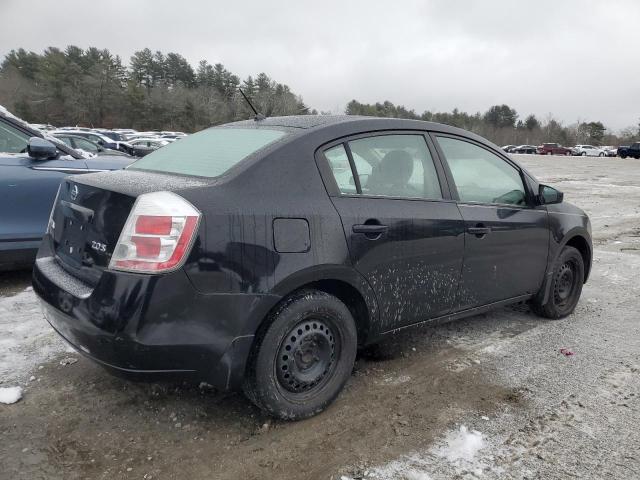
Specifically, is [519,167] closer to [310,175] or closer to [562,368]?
[562,368]

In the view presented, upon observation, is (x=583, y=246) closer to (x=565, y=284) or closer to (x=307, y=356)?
(x=565, y=284)

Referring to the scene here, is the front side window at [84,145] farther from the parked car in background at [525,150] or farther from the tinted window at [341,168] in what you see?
the parked car in background at [525,150]

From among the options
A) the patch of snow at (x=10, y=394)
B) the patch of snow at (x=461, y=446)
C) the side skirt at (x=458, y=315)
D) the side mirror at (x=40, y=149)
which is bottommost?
the patch of snow at (x=461, y=446)

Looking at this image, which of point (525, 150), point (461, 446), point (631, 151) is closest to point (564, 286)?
point (461, 446)

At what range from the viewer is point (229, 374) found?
2.38m

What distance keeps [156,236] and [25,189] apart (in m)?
3.05

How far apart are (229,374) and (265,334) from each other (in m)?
0.25

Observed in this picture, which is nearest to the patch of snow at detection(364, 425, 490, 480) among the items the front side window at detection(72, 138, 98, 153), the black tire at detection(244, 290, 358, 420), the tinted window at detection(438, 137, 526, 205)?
the black tire at detection(244, 290, 358, 420)

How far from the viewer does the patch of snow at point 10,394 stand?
283 centimetres

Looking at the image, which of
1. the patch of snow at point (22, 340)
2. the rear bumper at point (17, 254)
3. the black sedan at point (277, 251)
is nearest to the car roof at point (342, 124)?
the black sedan at point (277, 251)

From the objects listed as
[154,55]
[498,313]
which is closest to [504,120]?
[154,55]

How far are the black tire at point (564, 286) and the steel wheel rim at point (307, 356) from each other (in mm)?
2278

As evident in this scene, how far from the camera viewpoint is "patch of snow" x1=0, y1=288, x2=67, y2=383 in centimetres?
322

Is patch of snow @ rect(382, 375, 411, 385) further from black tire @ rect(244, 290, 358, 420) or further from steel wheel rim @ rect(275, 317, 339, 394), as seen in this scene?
steel wheel rim @ rect(275, 317, 339, 394)
